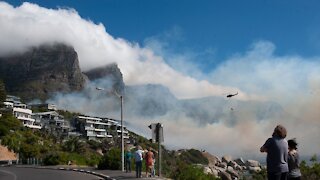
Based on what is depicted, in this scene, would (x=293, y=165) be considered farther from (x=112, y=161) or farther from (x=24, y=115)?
(x=24, y=115)

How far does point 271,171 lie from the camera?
29.2ft

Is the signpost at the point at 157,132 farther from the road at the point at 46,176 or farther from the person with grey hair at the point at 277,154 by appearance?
the person with grey hair at the point at 277,154

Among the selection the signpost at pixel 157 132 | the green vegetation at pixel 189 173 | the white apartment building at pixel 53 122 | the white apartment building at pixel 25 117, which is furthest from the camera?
the white apartment building at pixel 53 122

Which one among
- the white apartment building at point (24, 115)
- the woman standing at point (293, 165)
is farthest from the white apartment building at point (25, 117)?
the woman standing at point (293, 165)

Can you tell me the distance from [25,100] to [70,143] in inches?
3786

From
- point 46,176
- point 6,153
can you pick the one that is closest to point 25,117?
point 6,153

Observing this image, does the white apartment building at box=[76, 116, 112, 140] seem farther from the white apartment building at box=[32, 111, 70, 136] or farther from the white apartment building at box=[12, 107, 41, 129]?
the white apartment building at box=[12, 107, 41, 129]

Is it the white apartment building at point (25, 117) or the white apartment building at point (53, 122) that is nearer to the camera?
the white apartment building at point (25, 117)

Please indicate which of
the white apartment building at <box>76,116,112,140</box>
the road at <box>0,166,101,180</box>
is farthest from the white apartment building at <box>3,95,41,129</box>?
the road at <box>0,166,101,180</box>

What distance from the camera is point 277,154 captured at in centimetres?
891

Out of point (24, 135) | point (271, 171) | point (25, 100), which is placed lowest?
point (271, 171)

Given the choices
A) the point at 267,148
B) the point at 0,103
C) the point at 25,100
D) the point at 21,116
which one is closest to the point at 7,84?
the point at 25,100

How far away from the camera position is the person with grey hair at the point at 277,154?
888cm

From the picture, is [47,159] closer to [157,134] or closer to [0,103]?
[157,134]
